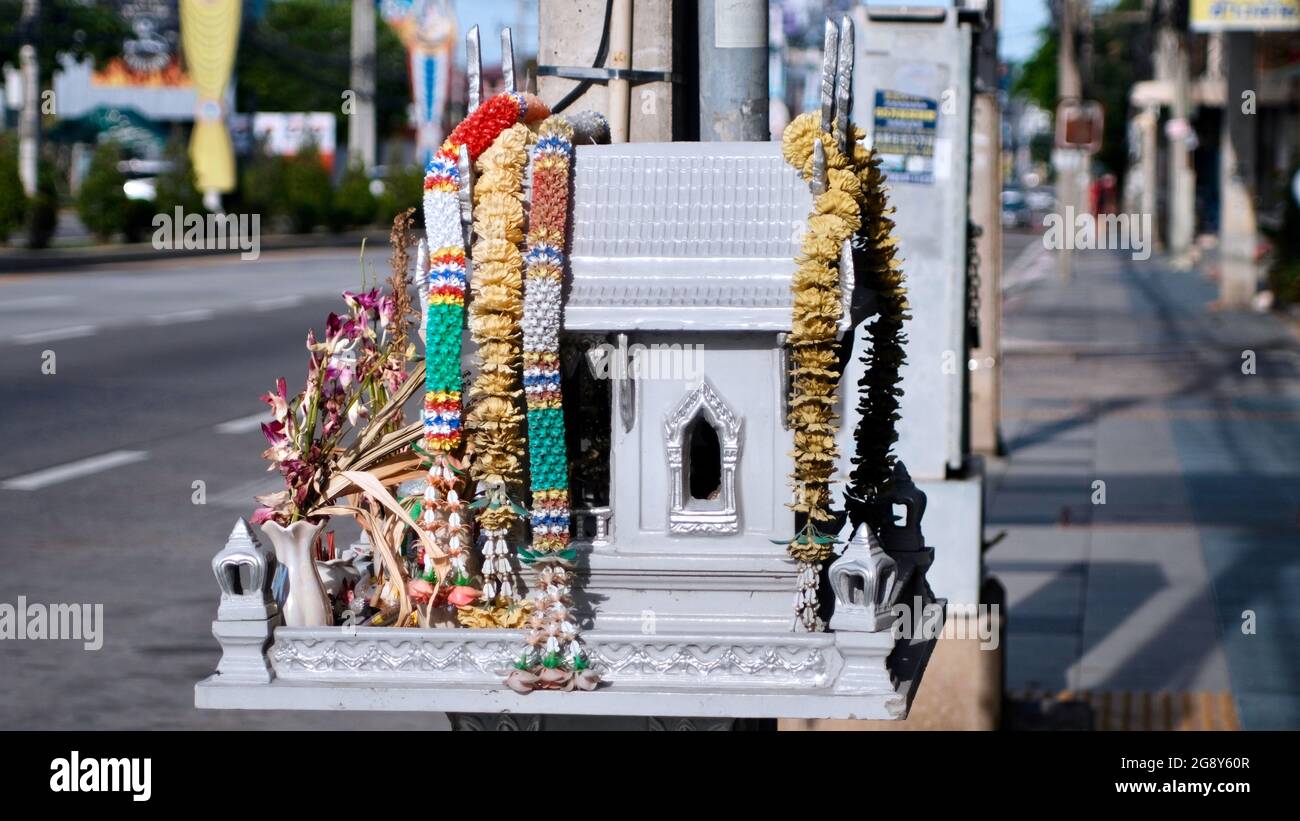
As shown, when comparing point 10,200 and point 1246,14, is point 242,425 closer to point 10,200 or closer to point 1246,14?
point 1246,14

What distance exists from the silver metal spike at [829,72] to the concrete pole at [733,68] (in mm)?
545

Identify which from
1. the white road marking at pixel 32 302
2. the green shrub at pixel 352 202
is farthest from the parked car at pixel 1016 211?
the white road marking at pixel 32 302

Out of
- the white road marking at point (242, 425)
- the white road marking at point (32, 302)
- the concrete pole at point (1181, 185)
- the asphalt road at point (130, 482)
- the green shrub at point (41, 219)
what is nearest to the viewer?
the asphalt road at point (130, 482)

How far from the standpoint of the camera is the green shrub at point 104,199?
124 ft

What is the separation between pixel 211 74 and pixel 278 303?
14.3 metres

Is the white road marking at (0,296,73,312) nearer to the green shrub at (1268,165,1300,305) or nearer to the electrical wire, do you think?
the green shrub at (1268,165,1300,305)

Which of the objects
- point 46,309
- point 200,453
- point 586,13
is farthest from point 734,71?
point 46,309

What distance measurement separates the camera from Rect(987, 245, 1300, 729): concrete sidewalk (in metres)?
→ 8.24

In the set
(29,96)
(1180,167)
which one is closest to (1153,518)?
(29,96)

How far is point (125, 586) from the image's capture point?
30.4 feet

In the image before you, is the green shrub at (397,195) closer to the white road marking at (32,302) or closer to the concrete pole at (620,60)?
the white road marking at (32,302)

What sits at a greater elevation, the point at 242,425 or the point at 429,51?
the point at 429,51

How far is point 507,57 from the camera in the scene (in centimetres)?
396

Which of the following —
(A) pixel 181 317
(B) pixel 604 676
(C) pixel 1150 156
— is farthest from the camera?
(C) pixel 1150 156
